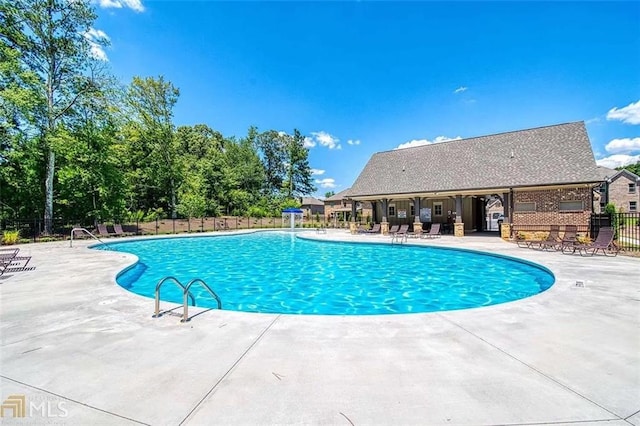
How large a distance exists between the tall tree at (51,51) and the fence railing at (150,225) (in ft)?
3.47

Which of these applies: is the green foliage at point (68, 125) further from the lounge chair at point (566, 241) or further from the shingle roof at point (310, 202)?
the lounge chair at point (566, 241)

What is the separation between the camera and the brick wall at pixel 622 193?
35.0 m

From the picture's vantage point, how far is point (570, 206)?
50.8ft

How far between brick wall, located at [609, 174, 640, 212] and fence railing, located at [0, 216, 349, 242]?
3568 cm

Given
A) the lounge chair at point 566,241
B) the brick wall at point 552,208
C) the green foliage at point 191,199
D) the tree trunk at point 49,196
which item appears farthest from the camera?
the green foliage at point 191,199

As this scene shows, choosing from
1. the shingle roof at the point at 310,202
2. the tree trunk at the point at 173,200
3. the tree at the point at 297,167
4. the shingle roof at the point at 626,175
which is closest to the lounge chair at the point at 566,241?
the shingle roof at the point at 626,175

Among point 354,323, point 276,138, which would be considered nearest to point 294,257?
point 354,323

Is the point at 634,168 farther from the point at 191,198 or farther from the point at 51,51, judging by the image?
the point at 51,51

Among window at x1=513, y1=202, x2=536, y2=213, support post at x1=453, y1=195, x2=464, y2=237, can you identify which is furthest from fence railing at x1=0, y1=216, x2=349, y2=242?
window at x1=513, y1=202, x2=536, y2=213

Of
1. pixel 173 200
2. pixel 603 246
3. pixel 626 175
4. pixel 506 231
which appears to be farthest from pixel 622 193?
pixel 173 200

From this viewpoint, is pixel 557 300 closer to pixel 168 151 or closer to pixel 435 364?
pixel 435 364

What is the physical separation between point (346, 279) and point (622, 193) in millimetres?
46248

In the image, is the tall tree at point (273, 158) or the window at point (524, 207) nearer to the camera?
the window at point (524, 207)

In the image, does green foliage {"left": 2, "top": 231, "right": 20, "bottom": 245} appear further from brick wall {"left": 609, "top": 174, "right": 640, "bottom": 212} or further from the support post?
brick wall {"left": 609, "top": 174, "right": 640, "bottom": 212}
